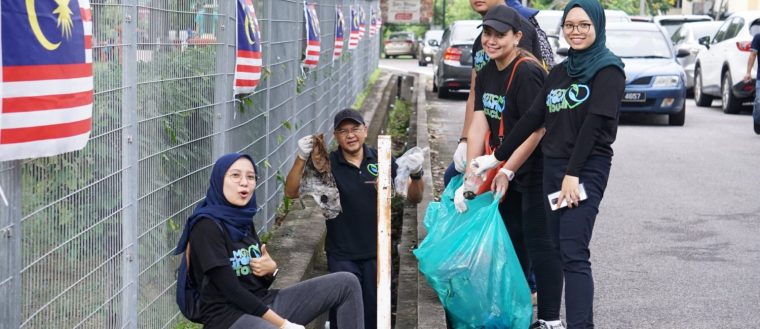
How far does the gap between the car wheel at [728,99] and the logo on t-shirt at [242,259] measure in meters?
15.8

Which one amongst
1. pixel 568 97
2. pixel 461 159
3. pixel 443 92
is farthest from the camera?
pixel 443 92

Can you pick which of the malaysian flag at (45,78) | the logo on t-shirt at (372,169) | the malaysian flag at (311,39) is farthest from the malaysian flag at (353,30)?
the malaysian flag at (45,78)

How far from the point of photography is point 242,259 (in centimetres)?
486

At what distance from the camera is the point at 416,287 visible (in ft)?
23.5

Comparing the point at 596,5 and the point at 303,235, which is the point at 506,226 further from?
the point at 303,235

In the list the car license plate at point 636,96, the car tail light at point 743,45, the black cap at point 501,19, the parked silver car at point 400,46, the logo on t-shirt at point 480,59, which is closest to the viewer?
the black cap at point 501,19

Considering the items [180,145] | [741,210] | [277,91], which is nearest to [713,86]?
[741,210]

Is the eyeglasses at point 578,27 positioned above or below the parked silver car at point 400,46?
above

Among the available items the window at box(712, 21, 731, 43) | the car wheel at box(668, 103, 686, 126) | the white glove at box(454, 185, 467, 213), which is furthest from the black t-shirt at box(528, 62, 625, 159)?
the window at box(712, 21, 731, 43)

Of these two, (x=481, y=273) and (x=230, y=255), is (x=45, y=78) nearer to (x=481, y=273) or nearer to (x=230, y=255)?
(x=230, y=255)

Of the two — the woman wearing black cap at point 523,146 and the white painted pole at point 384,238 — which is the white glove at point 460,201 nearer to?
the woman wearing black cap at point 523,146

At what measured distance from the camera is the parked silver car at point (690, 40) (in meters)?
23.8

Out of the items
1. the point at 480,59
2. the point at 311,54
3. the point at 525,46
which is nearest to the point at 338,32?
the point at 311,54

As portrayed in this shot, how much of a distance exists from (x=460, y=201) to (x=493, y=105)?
1.87 feet
